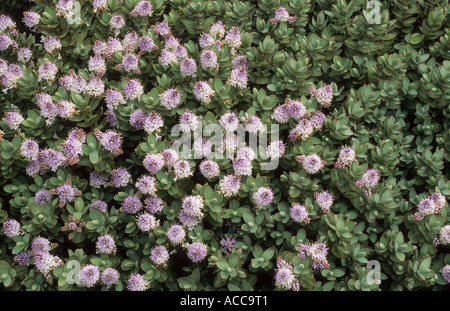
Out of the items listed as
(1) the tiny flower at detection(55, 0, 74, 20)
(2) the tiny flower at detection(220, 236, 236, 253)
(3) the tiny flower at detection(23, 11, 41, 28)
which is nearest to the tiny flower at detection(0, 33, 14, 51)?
(3) the tiny flower at detection(23, 11, 41, 28)

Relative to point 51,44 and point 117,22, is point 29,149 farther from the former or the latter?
point 117,22

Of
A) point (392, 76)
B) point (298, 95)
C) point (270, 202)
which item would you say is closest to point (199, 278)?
point (270, 202)

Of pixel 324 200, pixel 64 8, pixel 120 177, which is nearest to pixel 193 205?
pixel 120 177

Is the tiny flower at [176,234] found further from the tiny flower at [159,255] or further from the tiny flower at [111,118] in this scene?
the tiny flower at [111,118]

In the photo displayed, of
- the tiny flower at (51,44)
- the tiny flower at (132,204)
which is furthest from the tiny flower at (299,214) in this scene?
the tiny flower at (51,44)

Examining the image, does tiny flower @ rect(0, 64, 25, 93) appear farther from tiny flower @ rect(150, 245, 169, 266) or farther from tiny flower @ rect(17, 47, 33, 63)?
tiny flower @ rect(150, 245, 169, 266)

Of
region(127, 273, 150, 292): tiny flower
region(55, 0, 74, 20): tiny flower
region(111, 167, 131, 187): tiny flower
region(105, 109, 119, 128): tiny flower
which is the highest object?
region(55, 0, 74, 20): tiny flower
